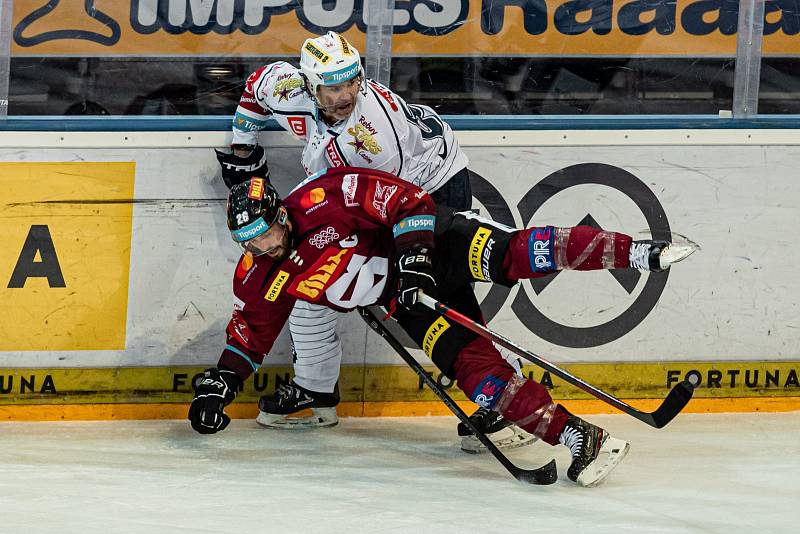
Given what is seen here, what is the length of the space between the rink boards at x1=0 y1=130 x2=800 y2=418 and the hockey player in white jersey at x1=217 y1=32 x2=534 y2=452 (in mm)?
152

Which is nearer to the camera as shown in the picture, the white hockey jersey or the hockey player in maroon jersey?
the hockey player in maroon jersey

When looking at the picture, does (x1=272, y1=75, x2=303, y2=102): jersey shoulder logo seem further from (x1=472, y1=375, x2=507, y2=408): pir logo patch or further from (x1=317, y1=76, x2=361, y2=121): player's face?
(x1=472, y1=375, x2=507, y2=408): pir logo patch

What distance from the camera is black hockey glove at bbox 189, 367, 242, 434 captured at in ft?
10.6

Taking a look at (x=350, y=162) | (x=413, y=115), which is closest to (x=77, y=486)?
(x=350, y=162)

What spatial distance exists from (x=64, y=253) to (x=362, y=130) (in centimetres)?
110

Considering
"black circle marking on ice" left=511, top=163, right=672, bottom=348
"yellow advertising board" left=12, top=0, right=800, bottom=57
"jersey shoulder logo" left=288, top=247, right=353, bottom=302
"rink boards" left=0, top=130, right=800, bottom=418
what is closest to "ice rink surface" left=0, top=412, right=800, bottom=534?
"rink boards" left=0, top=130, right=800, bottom=418

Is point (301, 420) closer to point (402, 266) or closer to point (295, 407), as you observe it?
point (295, 407)

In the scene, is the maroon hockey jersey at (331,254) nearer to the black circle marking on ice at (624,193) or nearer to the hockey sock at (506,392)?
the hockey sock at (506,392)

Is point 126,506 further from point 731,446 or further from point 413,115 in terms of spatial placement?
point 731,446

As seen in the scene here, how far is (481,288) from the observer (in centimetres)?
379

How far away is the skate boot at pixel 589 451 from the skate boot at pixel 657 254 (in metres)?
0.47

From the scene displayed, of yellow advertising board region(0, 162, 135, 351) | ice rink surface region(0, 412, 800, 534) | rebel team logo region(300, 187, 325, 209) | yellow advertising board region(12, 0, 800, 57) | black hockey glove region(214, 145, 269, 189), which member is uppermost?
yellow advertising board region(12, 0, 800, 57)

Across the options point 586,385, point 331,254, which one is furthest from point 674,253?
point 331,254

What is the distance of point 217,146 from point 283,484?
48.9 inches
